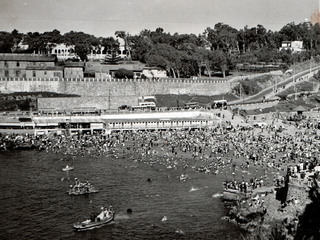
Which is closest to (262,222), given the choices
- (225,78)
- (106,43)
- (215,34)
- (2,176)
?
(2,176)

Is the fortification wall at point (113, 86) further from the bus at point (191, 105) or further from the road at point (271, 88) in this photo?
the bus at point (191, 105)

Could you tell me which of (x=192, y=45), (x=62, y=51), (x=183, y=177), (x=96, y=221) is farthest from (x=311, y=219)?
(x=62, y=51)

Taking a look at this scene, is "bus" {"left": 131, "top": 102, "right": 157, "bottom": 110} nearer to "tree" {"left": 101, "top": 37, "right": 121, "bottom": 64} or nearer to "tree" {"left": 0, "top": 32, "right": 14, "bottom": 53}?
"tree" {"left": 101, "top": 37, "right": 121, "bottom": 64}

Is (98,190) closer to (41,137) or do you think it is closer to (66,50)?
(41,137)

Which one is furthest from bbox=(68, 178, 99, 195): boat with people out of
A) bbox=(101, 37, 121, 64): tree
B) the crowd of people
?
bbox=(101, 37, 121, 64): tree

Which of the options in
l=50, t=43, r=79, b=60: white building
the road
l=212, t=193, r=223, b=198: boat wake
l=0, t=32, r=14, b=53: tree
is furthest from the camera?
l=50, t=43, r=79, b=60: white building

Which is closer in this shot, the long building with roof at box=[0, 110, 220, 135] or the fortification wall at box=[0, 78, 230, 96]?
the long building with roof at box=[0, 110, 220, 135]
